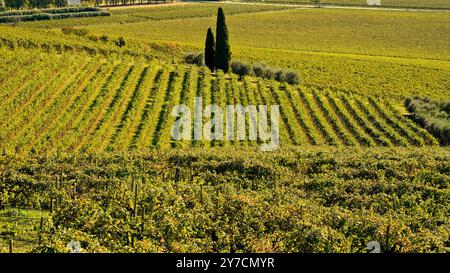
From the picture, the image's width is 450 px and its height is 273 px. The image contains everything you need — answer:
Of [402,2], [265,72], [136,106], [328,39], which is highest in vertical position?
[136,106]

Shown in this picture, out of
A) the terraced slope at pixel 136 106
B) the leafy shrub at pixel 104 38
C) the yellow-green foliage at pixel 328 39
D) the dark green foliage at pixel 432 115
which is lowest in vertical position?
the yellow-green foliage at pixel 328 39

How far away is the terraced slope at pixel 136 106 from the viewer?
3497 cm

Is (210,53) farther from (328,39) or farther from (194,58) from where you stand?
(328,39)

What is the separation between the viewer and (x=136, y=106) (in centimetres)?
4081

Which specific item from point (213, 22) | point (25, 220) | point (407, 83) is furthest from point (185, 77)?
point (213, 22)

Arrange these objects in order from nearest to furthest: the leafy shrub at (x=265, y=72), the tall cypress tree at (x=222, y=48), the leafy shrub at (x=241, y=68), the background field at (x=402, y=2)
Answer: the leafy shrub at (x=265, y=72) < the tall cypress tree at (x=222, y=48) < the leafy shrub at (x=241, y=68) < the background field at (x=402, y=2)

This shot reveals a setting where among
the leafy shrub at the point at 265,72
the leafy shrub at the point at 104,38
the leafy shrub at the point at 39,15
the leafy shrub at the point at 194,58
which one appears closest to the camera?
the leafy shrub at the point at 265,72

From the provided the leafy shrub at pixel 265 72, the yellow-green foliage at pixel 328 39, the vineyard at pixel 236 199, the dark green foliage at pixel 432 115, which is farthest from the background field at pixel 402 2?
the vineyard at pixel 236 199

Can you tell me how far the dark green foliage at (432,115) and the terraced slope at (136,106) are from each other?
0.91 m

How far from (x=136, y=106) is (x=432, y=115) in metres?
20.2

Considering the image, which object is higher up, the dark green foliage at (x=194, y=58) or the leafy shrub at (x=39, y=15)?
the dark green foliage at (x=194, y=58)

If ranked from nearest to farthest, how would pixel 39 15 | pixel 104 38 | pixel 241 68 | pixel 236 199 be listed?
pixel 236 199, pixel 241 68, pixel 104 38, pixel 39 15

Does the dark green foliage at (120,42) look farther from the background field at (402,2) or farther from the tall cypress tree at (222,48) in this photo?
the background field at (402,2)

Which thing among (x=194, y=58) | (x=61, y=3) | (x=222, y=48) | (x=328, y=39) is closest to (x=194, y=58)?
(x=194, y=58)
